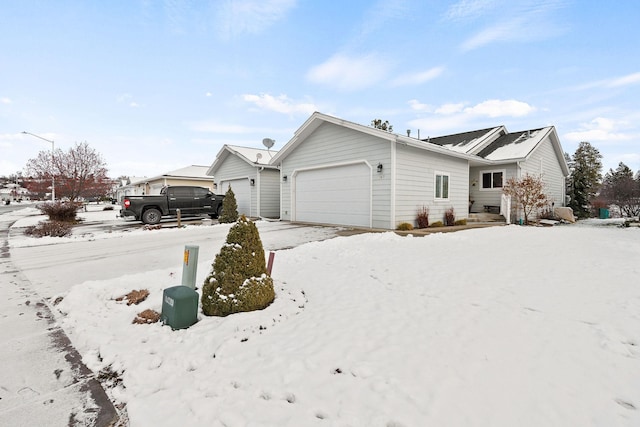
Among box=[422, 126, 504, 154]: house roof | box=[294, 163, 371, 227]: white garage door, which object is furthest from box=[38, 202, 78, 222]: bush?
box=[422, 126, 504, 154]: house roof

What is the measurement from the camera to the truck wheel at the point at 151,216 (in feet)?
43.9

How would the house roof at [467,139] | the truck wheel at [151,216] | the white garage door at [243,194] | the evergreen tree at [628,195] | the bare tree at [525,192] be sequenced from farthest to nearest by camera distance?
the white garage door at [243,194]
the house roof at [467,139]
the evergreen tree at [628,195]
the bare tree at [525,192]
the truck wheel at [151,216]

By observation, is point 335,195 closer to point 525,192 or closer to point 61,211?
point 525,192

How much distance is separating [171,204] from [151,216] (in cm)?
101

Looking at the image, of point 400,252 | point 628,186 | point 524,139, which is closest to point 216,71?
point 400,252

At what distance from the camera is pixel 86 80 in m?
12.9

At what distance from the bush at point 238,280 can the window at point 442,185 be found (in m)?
9.94

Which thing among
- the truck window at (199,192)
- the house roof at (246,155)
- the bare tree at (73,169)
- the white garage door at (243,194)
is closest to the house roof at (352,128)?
the house roof at (246,155)

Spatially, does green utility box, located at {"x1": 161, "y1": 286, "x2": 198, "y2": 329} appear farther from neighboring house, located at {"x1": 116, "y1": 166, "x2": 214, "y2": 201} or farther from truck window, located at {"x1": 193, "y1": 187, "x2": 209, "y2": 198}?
neighboring house, located at {"x1": 116, "y1": 166, "x2": 214, "y2": 201}

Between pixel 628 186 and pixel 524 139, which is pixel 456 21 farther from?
pixel 628 186

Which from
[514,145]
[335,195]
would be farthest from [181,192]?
[514,145]

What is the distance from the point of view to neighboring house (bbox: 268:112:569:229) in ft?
33.7

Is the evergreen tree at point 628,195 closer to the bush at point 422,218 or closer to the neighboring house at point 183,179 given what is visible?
the bush at point 422,218

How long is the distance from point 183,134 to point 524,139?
826 inches
